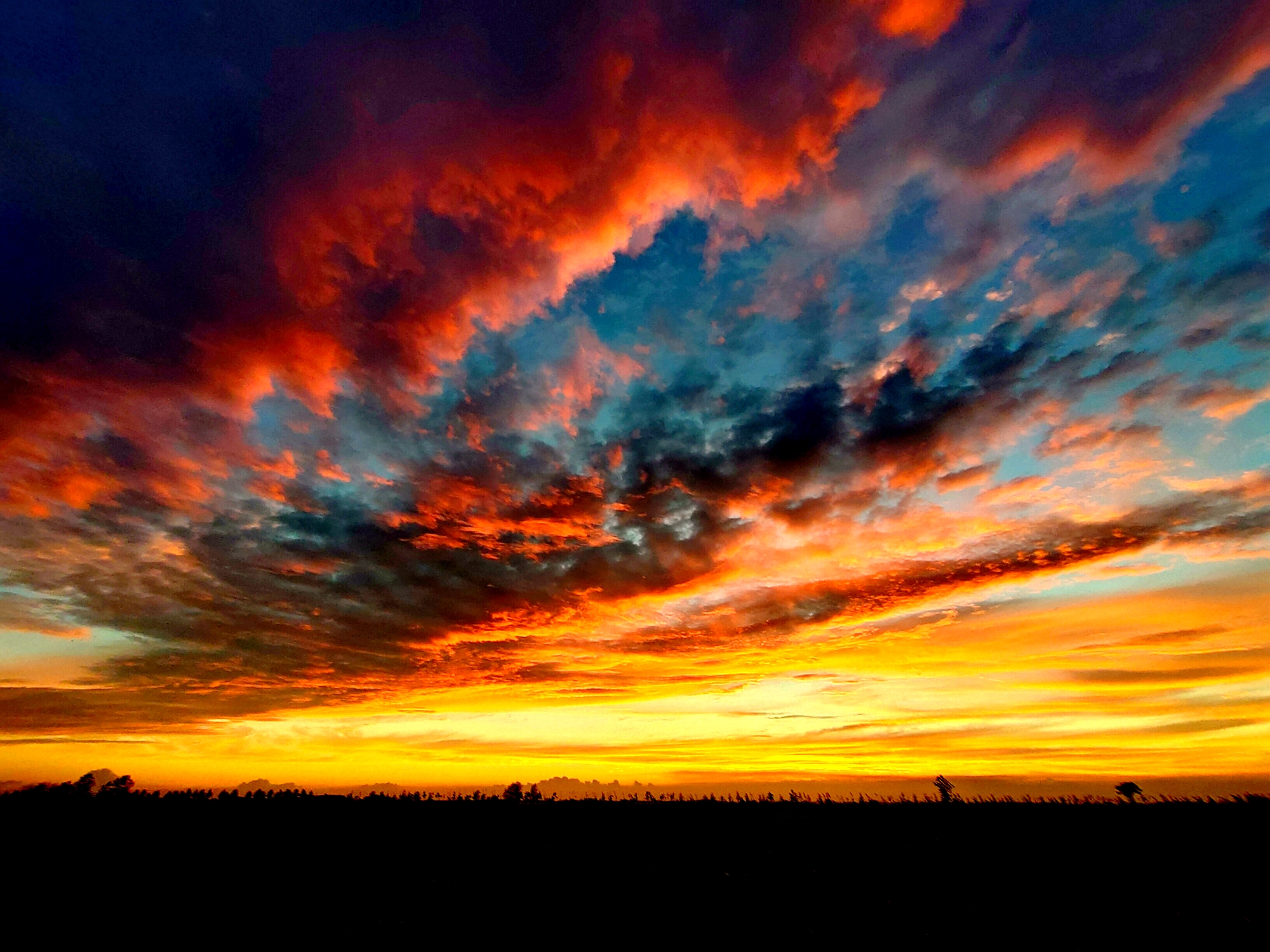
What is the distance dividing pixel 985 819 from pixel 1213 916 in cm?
3106

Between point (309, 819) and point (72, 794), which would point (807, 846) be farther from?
point (72, 794)

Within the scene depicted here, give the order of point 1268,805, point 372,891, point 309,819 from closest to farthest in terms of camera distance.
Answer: point 372,891, point 309,819, point 1268,805

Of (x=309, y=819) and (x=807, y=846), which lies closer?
(x=807, y=846)

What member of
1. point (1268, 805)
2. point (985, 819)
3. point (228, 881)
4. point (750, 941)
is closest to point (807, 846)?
point (750, 941)

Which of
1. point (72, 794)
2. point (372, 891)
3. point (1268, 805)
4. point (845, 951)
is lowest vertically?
point (845, 951)

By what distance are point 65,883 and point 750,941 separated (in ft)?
106

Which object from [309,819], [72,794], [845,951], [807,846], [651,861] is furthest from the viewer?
[72,794]

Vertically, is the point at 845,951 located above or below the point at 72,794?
below

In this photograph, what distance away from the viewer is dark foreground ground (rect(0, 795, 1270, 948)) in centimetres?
1914

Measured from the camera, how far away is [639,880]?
2514cm

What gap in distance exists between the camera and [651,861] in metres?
29.0

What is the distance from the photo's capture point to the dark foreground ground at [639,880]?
19141mm

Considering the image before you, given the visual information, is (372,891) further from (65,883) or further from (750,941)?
(750,941)

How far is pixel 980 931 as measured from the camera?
18.9m
